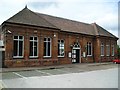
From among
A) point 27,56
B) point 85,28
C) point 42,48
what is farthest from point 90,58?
point 27,56

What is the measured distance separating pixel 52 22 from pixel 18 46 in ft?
26.8

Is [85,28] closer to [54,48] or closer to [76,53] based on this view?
[76,53]

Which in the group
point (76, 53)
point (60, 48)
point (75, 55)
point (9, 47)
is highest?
point (9, 47)

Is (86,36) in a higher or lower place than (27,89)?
higher

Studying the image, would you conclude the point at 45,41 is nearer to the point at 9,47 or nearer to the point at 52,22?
the point at 52,22

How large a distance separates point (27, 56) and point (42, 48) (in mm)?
2474

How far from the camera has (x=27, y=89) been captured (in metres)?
9.29

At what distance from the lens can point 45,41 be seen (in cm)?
2438

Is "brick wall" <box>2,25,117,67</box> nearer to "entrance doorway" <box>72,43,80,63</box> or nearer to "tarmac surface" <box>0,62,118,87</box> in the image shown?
"entrance doorway" <box>72,43,80,63</box>

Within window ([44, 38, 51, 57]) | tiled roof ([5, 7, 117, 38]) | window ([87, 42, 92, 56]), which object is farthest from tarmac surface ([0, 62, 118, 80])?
window ([87, 42, 92, 56])

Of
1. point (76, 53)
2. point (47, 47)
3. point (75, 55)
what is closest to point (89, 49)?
point (76, 53)

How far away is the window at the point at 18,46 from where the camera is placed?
21.7 metres

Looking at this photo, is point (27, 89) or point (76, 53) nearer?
point (27, 89)

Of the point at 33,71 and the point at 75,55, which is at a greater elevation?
the point at 75,55
